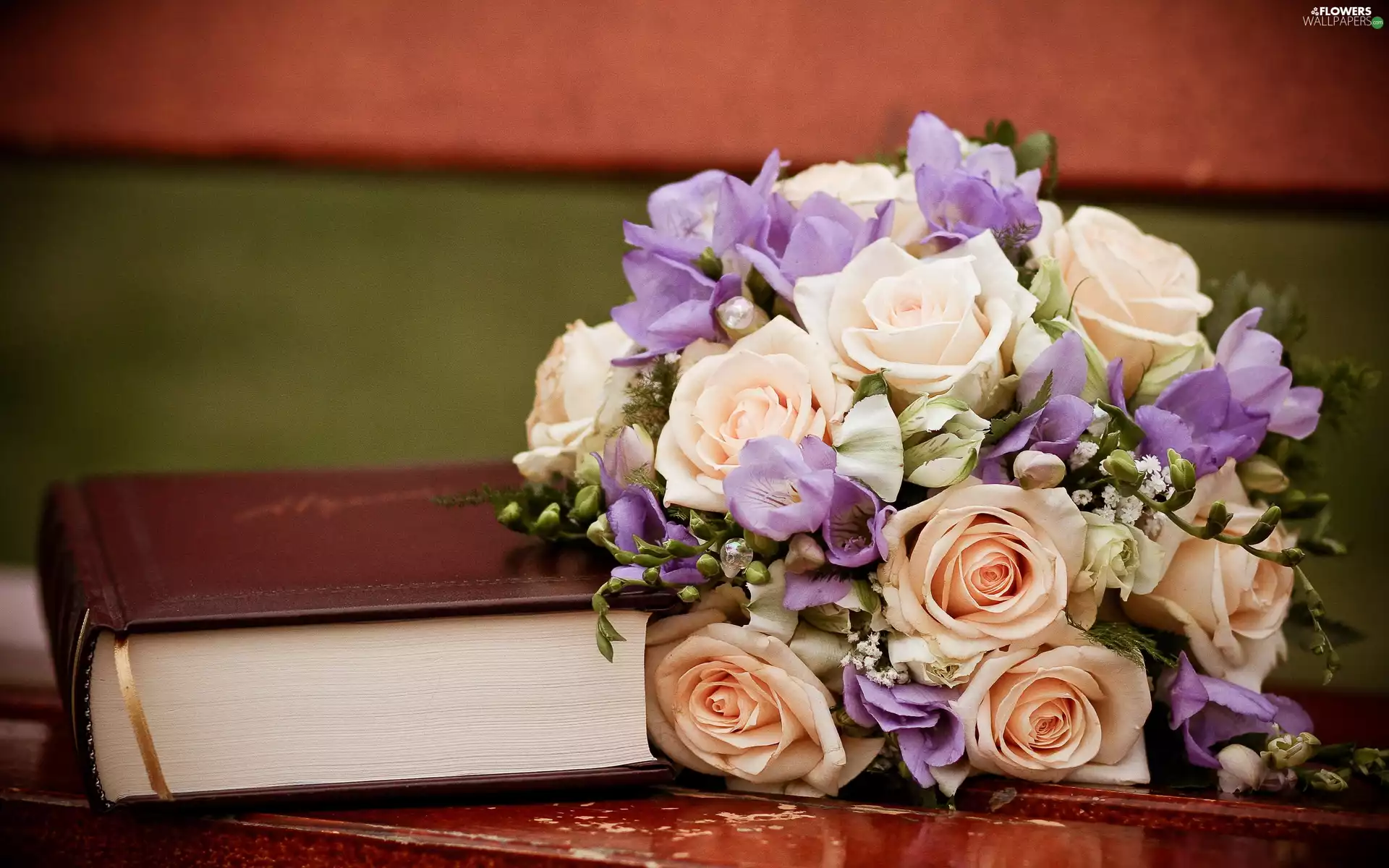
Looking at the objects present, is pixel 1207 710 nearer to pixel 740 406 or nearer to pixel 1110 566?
pixel 1110 566

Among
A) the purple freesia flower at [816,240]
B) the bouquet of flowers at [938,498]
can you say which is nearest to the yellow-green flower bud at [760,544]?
the bouquet of flowers at [938,498]

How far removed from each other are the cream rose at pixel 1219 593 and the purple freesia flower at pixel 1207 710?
0.01m

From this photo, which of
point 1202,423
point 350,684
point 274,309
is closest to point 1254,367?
point 1202,423

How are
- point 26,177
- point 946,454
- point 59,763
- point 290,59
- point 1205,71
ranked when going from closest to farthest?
point 946,454
point 59,763
point 1205,71
point 290,59
point 26,177

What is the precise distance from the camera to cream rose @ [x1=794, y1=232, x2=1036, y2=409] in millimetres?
421

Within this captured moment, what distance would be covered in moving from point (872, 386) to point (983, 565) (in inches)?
3.2

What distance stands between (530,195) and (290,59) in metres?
0.27

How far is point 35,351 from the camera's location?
3.91ft

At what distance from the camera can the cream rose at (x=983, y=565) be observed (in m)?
0.41

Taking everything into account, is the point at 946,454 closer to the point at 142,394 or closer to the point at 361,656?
the point at 361,656

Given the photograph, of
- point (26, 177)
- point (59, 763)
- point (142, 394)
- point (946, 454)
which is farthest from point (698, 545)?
point (26, 177)

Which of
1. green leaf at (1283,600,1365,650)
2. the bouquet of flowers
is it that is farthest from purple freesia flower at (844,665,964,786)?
green leaf at (1283,600,1365,650)

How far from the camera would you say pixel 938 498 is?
16.3 inches

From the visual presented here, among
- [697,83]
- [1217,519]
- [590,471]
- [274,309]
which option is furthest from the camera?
[274,309]
